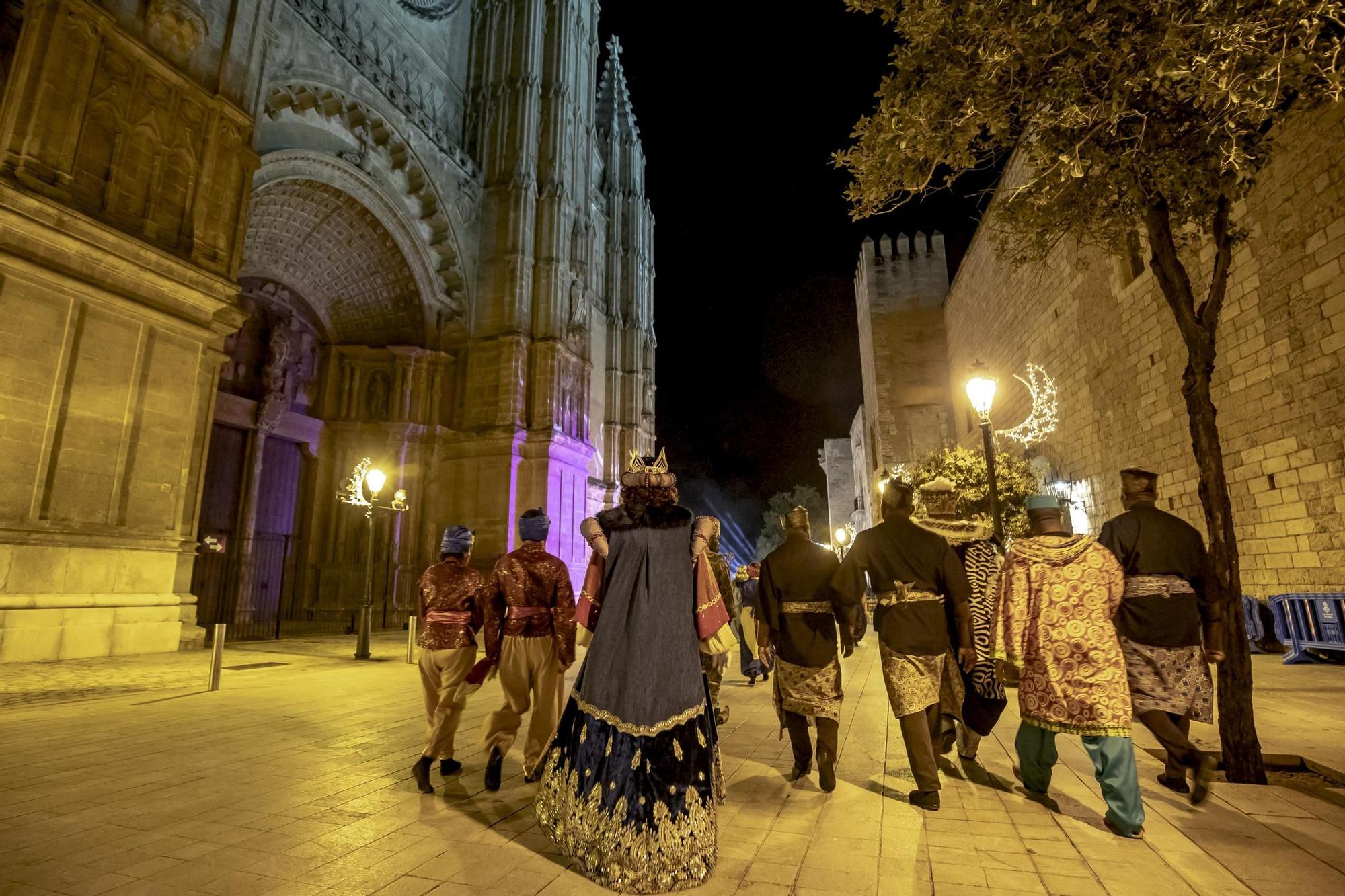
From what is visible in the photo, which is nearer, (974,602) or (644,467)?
(644,467)

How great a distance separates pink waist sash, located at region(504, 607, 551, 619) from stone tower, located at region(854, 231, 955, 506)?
27426 mm

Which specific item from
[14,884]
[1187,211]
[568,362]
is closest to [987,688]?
[1187,211]

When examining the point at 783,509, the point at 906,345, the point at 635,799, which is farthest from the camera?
the point at 783,509

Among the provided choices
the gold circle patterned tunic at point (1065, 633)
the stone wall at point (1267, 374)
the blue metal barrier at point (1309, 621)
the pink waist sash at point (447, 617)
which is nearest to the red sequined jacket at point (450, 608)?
the pink waist sash at point (447, 617)

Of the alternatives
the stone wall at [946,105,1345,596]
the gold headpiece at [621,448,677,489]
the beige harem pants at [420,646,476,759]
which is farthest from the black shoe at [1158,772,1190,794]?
the stone wall at [946,105,1345,596]

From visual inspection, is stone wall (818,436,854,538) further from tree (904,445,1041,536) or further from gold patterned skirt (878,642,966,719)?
gold patterned skirt (878,642,966,719)

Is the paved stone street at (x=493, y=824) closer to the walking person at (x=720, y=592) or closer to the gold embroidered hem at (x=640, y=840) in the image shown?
the gold embroidered hem at (x=640, y=840)

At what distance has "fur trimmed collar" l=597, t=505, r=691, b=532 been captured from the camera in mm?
3275

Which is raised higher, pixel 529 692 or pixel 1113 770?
pixel 529 692

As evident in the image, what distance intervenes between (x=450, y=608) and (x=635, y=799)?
2048mm

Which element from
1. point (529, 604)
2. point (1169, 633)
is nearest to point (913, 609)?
point (1169, 633)

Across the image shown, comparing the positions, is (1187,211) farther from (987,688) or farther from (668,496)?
(668,496)

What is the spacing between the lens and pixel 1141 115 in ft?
16.5

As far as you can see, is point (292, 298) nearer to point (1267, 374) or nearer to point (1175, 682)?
point (1175, 682)
